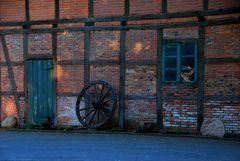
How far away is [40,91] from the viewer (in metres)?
12.5

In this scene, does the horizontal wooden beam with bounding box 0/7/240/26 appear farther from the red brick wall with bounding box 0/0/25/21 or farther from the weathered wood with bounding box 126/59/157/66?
the weathered wood with bounding box 126/59/157/66

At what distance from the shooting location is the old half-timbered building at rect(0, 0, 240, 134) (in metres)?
10.6

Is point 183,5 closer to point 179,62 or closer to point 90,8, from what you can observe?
point 179,62

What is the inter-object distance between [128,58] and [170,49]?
133 centimetres

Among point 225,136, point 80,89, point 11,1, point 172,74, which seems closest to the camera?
point 225,136

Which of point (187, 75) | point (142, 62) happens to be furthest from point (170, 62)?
point (142, 62)

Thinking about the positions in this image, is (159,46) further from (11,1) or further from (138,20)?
(11,1)

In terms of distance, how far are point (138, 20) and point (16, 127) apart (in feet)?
17.9

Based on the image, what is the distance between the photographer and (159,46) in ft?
36.7

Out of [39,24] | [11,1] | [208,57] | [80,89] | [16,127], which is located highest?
[11,1]

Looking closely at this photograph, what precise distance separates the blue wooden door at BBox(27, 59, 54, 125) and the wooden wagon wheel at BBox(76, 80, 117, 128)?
1155 millimetres

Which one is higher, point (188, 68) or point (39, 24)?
point (39, 24)

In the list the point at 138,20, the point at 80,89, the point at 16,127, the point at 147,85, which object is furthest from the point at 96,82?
the point at 16,127

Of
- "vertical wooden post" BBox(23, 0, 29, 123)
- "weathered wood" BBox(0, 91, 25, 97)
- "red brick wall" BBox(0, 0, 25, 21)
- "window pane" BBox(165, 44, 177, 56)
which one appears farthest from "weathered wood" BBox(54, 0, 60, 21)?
"window pane" BBox(165, 44, 177, 56)
